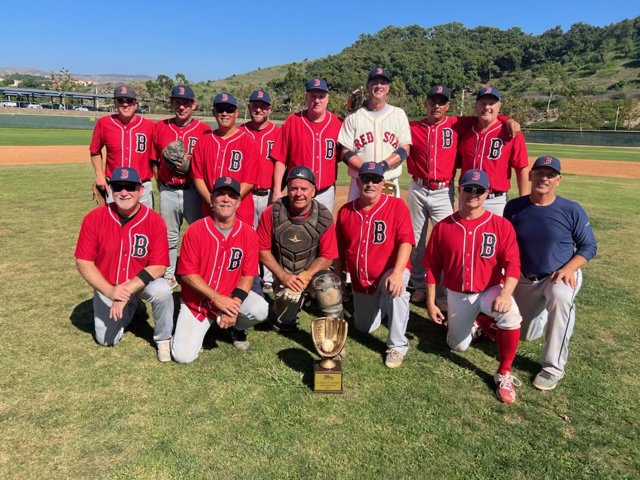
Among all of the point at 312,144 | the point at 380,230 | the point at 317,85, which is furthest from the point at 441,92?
the point at 380,230

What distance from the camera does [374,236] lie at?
172 inches

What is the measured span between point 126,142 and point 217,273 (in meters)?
2.66

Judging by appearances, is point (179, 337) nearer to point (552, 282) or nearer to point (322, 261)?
point (322, 261)

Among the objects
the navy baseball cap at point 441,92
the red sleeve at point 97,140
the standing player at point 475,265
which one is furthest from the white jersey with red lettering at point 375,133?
the red sleeve at point 97,140

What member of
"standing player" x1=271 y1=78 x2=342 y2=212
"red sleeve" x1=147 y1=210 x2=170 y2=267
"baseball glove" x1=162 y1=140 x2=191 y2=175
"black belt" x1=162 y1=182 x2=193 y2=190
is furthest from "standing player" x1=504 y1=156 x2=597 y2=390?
"black belt" x1=162 y1=182 x2=193 y2=190

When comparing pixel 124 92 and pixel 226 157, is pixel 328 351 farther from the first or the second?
pixel 124 92

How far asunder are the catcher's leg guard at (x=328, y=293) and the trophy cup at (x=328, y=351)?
308mm

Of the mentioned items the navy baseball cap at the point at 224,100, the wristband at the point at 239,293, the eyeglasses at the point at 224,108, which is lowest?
the wristband at the point at 239,293

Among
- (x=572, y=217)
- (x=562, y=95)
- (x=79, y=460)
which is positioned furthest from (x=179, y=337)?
(x=562, y=95)

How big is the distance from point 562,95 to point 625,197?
278 ft

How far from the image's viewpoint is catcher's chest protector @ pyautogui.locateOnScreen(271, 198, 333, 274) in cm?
443

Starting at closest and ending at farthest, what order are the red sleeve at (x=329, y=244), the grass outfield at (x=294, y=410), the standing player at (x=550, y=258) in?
the grass outfield at (x=294, y=410)
the standing player at (x=550, y=258)
the red sleeve at (x=329, y=244)

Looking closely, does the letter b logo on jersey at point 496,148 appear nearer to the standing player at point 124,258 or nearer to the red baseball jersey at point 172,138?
the red baseball jersey at point 172,138

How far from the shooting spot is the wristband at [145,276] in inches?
159
